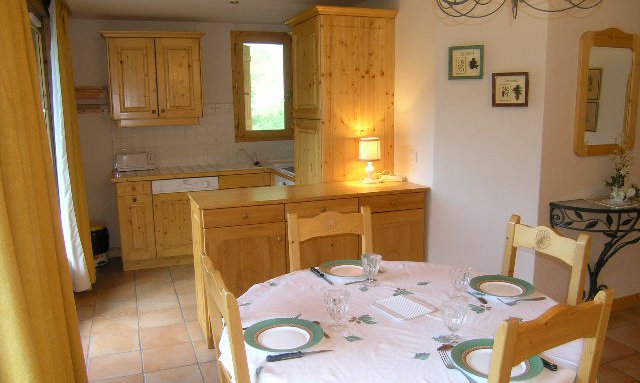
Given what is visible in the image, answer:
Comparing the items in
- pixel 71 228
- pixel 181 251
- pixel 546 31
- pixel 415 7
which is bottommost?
pixel 181 251

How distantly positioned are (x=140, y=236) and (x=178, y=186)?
573 millimetres

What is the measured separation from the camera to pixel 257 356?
5.16 ft

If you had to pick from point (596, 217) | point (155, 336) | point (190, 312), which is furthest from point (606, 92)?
point (155, 336)

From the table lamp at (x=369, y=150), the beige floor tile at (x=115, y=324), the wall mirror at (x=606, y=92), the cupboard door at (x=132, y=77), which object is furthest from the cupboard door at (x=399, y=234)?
the cupboard door at (x=132, y=77)

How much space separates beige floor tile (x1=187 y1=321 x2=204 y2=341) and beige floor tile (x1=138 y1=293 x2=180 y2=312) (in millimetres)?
404

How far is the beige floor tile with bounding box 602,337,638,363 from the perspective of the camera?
10.2 ft

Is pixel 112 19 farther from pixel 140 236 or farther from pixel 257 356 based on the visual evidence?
pixel 257 356

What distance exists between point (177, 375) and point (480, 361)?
2012mm

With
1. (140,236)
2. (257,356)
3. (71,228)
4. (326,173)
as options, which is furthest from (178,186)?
(257,356)

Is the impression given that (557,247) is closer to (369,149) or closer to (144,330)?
(369,149)

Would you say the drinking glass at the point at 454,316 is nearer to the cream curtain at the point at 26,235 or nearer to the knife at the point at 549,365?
the knife at the point at 549,365

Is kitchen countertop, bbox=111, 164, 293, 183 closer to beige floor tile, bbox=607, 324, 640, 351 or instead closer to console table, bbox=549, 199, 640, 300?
console table, bbox=549, 199, 640, 300

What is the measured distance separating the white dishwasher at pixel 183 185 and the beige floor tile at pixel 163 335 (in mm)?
1621

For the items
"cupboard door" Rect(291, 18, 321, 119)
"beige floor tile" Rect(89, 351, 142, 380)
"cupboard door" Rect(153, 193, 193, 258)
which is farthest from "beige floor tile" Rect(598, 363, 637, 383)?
"cupboard door" Rect(153, 193, 193, 258)
